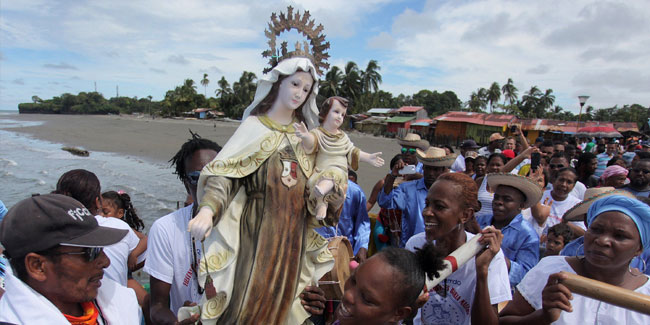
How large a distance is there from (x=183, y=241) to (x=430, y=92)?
7844 cm

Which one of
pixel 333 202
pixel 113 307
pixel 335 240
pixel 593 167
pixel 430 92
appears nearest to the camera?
pixel 113 307

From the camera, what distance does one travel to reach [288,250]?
2309 mm

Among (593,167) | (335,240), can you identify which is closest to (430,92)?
(593,167)

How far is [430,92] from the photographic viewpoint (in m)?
75.9

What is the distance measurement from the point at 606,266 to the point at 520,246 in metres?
1.22

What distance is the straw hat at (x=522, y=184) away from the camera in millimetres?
3221

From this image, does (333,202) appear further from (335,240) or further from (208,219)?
(208,219)

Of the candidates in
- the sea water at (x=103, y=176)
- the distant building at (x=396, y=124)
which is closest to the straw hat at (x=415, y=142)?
the sea water at (x=103, y=176)

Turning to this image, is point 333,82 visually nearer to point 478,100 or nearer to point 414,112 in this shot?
point 414,112

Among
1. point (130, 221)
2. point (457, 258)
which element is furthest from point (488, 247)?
point (130, 221)

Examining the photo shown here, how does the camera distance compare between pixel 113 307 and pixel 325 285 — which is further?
pixel 325 285

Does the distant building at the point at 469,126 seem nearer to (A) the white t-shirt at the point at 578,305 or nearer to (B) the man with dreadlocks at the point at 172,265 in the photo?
(A) the white t-shirt at the point at 578,305

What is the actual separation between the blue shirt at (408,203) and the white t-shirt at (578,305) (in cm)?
201

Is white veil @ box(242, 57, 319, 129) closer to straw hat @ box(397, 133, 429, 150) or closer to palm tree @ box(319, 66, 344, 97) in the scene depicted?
straw hat @ box(397, 133, 429, 150)
